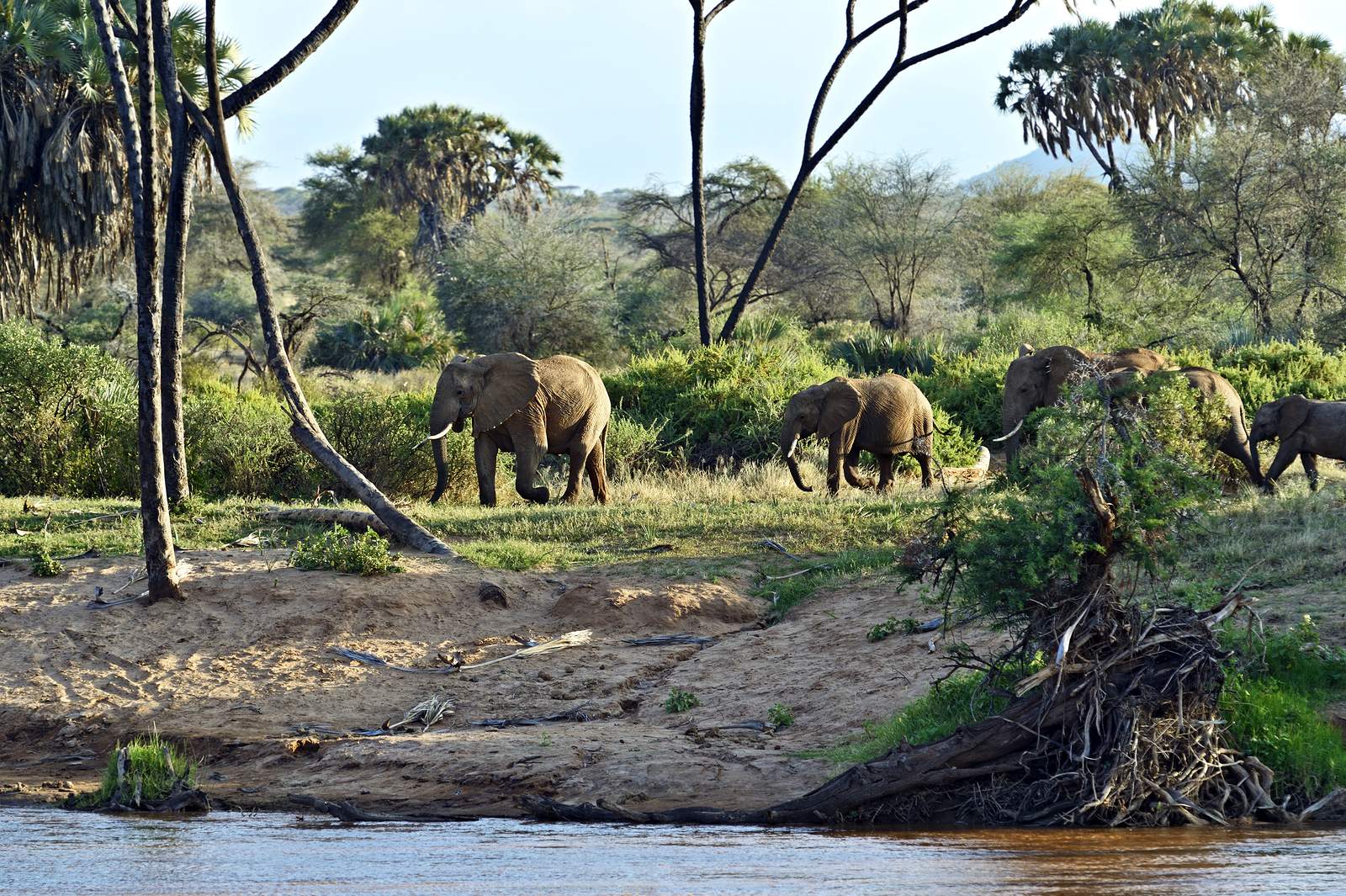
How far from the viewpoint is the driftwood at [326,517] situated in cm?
1354

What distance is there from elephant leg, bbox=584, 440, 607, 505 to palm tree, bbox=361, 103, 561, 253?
1385 inches

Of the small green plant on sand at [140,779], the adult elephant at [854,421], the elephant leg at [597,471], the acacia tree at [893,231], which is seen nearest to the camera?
the small green plant on sand at [140,779]

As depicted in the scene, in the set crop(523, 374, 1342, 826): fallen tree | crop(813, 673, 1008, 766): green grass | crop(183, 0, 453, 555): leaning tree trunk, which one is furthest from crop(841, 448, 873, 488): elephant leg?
crop(523, 374, 1342, 826): fallen tree

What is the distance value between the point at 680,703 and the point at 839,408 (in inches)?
342

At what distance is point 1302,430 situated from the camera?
15750mm

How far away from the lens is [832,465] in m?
17.8

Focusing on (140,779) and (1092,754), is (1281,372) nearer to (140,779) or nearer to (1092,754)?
(1092,754)

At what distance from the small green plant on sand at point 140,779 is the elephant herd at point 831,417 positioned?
8547mm

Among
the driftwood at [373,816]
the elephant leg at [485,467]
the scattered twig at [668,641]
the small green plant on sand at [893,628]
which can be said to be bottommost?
the driftwood at [373,816]

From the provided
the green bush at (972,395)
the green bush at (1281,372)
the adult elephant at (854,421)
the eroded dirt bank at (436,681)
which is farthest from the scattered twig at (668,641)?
the green bush at (1281,372)

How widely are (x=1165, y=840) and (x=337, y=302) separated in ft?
104

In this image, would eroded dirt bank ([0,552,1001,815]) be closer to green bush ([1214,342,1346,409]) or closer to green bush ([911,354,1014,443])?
green bush ([911,354,1014,443])

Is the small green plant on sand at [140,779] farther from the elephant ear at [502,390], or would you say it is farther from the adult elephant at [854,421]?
the adult elephant at [854,421]

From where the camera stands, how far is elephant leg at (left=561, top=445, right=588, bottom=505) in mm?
17609
